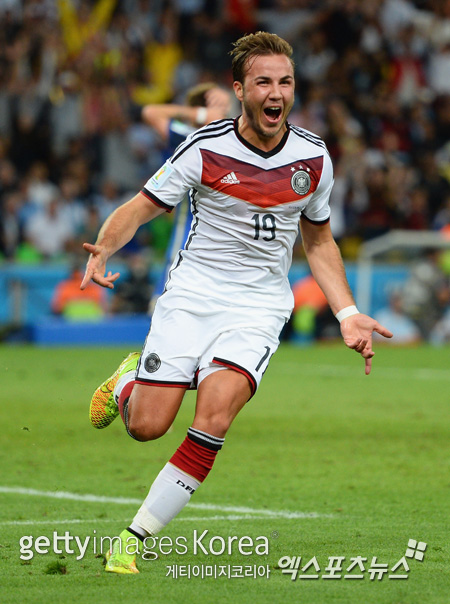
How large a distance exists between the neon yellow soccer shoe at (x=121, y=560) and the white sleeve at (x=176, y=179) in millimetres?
1562

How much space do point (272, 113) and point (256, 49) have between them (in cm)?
33

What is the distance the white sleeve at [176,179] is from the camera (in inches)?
207

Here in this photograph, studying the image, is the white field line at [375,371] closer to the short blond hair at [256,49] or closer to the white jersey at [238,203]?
the white jersey at [238,203]

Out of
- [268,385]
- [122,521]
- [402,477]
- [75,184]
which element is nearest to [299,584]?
[122,521]

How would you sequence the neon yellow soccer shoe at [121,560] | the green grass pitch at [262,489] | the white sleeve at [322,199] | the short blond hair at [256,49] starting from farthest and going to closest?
the white sleeve at [322,199] → the short blond hair at [256,49] → the neon yellow soccer shoe at [121,560] → the green grass pitch at [262,489]

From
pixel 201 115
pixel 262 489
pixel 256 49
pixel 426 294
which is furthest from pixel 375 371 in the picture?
pixel 256 49

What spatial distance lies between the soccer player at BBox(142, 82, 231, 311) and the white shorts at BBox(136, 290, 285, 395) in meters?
3.01

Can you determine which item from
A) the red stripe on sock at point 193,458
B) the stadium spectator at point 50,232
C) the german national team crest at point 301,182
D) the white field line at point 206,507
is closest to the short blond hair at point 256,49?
the german national team crest at point 301,182

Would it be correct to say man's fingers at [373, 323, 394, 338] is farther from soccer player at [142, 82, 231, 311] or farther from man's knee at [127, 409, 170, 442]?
soccer player at [142, 82, 231, 311]

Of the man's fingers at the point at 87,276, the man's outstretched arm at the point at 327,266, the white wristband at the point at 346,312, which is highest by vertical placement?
the man's outstretched arm at the point at 327,266

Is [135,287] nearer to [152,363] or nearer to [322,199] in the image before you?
[322,199]

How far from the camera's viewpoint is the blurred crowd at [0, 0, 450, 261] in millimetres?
19266

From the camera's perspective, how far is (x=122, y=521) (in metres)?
5.95

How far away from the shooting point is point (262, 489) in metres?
7.03
